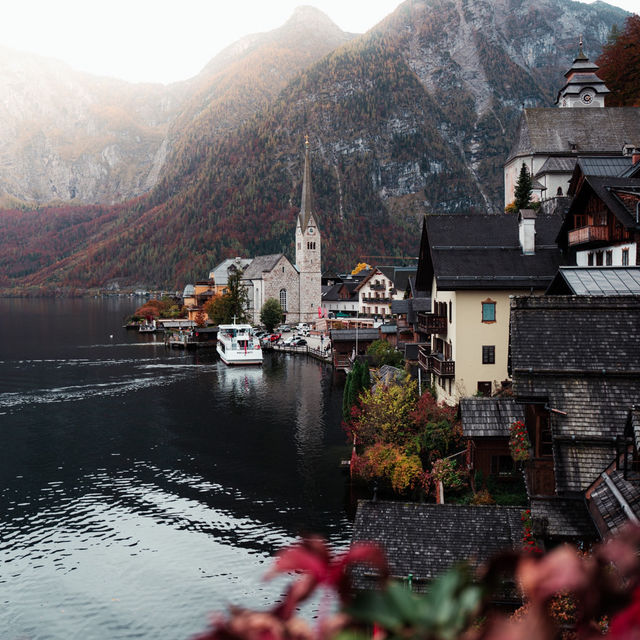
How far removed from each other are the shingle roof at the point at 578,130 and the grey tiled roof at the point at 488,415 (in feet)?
181

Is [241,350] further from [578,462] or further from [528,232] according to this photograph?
[578,462]

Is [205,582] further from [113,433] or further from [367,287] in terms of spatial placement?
[367,287]

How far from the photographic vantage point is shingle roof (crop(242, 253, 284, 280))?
430ft

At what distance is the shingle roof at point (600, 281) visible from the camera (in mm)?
23356

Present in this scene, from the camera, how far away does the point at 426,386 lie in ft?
149

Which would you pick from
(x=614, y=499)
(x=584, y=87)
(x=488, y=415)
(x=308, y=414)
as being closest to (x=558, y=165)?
(x=584, y=87)

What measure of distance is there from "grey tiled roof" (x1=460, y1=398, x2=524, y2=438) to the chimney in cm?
1208

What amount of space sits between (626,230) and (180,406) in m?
39.7

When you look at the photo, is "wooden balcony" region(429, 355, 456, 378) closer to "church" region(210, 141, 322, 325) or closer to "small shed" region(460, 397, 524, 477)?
"small shed" region(460, 397, 524, 477)

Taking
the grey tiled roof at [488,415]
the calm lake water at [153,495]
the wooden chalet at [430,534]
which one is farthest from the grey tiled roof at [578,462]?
the calm lake water at [153,495]

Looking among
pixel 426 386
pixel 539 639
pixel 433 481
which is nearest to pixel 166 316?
pixel 426 386

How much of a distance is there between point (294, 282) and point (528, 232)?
96230mm

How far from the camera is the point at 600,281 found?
2416 centimetres

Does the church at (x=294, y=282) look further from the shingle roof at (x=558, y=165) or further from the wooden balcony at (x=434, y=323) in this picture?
the wooden balcony at (x=434, y=323)
